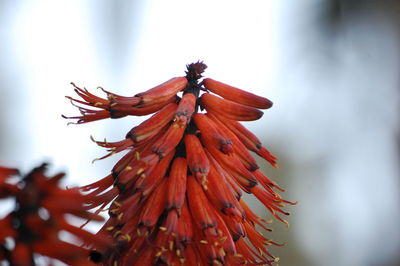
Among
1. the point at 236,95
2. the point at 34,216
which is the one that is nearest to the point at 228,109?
the point at 236,95

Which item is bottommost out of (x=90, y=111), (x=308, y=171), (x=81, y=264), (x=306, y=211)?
(x=306, y=211)

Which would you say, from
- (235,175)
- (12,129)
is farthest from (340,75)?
(235,175)

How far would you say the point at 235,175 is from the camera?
0.64 meters

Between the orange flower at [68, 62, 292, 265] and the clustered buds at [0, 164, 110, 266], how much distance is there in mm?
126

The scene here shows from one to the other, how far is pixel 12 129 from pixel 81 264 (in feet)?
5.17

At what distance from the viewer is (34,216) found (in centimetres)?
42

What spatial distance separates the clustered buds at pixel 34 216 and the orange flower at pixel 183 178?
0.41 feet

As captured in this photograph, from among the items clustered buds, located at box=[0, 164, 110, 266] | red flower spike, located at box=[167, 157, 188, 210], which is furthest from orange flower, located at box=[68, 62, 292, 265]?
clustered buds, located at box=[0, 164, 110, 266]

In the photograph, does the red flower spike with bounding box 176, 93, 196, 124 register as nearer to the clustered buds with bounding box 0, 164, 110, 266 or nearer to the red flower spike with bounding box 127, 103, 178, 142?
the red flower spike with bounding box 127, 103, 178, 142

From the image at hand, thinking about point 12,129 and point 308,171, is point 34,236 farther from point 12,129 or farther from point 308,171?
point 308,171

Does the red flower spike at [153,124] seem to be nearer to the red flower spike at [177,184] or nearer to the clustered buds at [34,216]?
the red flower spike at [177,184]

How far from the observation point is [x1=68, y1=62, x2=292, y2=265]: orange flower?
0.59 m

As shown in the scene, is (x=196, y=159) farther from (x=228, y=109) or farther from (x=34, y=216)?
(x=34, y=216)

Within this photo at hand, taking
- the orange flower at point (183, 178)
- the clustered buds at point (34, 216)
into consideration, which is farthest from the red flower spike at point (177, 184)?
the clustered buds at point (34, 216)
